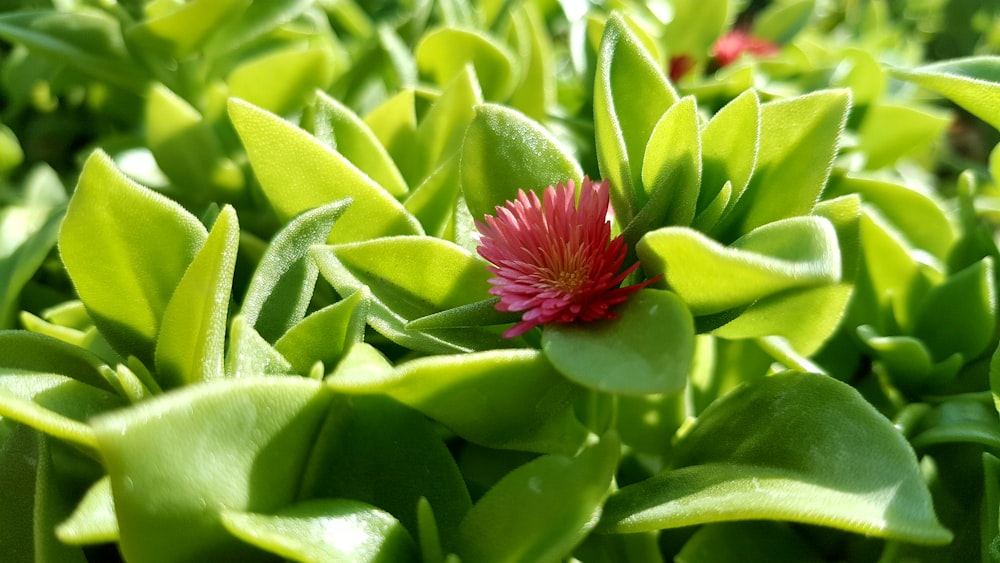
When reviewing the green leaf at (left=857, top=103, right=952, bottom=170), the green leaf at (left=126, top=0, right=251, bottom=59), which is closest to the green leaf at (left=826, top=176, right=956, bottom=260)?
the green leaf at (left=857, top=103, right=952, bottom=170)

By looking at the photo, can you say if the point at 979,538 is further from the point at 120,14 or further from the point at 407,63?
the point at 120,14

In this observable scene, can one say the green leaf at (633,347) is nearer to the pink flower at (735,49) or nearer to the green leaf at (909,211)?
the green leaf at (909,211)

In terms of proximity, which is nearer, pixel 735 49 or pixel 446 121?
pixel 446 121

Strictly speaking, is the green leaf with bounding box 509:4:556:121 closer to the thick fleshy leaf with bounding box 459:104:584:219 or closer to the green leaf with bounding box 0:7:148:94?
the thick fleshy leaf with bounding box 459:104:584:219

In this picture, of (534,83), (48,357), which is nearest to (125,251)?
(48,357)

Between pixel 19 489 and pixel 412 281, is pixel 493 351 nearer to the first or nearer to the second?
pixel 412 281

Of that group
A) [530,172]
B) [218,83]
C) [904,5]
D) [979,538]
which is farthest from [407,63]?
[904,5]
